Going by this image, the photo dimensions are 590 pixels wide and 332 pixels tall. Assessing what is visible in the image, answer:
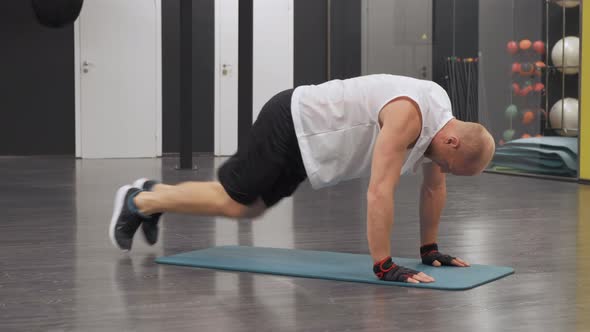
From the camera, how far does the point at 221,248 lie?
369cm

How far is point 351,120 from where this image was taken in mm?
3051

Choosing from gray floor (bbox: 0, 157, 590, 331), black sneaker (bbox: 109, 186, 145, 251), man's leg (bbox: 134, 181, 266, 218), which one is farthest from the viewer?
black sneaker (bbox: 109, 186, 145, 251)

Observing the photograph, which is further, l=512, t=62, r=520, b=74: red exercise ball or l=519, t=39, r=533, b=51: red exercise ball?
l=512, t=62, r=520, b=74: red exercise ball

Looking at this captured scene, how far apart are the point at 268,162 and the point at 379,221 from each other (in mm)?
522

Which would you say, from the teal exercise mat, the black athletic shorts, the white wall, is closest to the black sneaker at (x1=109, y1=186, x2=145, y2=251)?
the teal exercise mat

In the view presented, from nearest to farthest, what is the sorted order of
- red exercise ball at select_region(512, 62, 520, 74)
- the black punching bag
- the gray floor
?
the gray floor → the black punching bag → red exercise ball at select_region(512, 62, 520, 74)

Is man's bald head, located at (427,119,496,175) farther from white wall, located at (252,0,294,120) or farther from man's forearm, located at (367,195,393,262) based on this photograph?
white wall, located at (252,0,294,120)

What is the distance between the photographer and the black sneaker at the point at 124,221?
3447 mm

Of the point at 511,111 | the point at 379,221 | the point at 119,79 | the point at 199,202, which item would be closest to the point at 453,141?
the point at 379,221

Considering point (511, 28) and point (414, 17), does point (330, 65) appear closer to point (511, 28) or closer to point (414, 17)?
point (414, 17)

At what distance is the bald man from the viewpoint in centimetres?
287

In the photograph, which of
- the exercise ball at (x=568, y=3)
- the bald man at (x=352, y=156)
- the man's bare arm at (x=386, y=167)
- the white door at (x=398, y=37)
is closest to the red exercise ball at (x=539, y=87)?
the exercise ball at (x=568, y=3)

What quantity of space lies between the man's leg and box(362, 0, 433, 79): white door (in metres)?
5.21

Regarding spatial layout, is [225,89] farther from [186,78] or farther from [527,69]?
[527,69]
